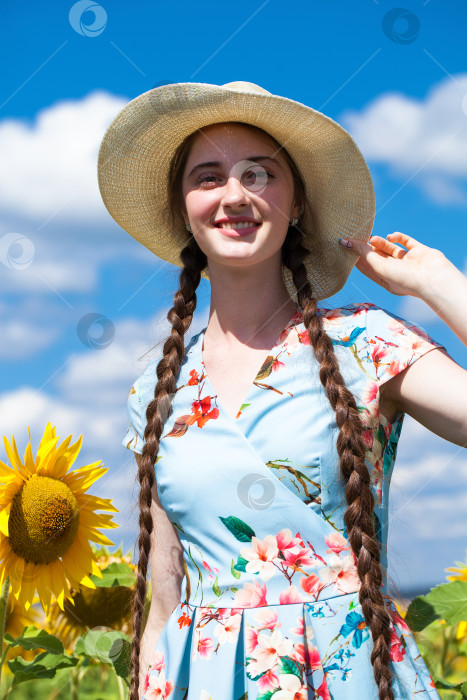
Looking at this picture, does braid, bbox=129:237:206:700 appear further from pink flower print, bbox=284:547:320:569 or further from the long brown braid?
pink flower print, bbox=284:547:320:569

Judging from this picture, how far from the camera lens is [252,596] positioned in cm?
196

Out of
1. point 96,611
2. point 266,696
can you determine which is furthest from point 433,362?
point 96,611

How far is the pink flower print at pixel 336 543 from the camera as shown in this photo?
6.41 feet

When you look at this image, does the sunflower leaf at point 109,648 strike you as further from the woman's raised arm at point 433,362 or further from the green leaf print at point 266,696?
the woman's raised arm at point 433,362

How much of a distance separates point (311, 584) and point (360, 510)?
21 centimetres

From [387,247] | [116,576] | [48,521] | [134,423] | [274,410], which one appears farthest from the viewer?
[116,576]

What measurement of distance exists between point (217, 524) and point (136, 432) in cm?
51

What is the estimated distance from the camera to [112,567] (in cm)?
300

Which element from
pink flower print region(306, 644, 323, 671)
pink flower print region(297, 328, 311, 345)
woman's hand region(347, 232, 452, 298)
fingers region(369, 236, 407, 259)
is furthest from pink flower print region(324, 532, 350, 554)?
fingers region(369, 236, 407, 259)

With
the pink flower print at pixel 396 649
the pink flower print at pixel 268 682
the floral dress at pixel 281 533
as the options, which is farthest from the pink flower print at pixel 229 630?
the pink flower print at pixel 396 649

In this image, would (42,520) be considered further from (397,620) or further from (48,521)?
(397,620)

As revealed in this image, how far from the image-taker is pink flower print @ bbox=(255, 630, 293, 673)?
6.20 feet

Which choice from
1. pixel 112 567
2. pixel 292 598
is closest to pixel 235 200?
pixel 292 598

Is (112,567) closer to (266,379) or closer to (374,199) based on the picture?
(266,379)
